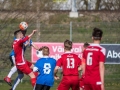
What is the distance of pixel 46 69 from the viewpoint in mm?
14070

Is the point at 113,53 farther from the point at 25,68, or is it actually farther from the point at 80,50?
the point at 25,68

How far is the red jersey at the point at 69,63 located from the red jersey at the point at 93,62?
1595mm

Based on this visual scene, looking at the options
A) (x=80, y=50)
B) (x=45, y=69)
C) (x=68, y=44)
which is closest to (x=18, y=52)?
(x=45, y=69)

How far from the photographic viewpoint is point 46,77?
46.6 feet

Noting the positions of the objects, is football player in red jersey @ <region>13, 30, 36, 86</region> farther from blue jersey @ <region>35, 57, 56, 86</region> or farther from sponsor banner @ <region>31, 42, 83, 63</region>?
sponsor banner @ <region>31, 42, 83, 63</region>

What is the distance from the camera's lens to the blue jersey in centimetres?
1403

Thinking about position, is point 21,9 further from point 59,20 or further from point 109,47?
point 59,20

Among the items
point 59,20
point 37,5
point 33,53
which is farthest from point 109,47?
point 59,20

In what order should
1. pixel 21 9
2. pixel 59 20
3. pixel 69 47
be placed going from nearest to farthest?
pixel 69 47 < pixel 21 9 < pixel 59 20

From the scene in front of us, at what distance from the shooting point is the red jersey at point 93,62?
1240 centimetres

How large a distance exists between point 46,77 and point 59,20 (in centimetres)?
2190

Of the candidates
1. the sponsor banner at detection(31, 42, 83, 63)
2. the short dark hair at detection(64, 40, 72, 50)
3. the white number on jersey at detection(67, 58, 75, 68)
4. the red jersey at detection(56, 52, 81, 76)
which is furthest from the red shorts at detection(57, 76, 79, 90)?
the sponsor banner at detection(31, 42, 83, 63)

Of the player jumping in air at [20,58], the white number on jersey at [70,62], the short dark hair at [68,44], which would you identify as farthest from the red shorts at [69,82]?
the player jumping in air at [20,58]

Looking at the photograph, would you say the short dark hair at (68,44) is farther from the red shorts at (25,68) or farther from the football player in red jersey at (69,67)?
the red shorts at (25,68)
